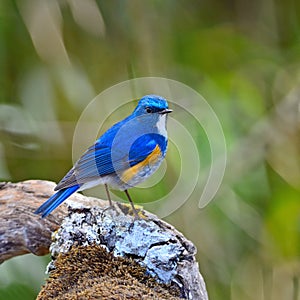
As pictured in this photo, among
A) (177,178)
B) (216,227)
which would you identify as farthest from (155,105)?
(216,227)

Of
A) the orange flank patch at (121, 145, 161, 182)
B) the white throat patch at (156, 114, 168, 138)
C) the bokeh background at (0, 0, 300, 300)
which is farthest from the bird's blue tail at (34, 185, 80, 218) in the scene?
the bokeh background at (0, 0, 300, 300)

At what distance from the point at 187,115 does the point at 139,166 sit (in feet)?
3.20

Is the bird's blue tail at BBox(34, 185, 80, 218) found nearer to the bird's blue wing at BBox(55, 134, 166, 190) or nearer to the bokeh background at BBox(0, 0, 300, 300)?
the bird's blue wing at BBox(55, 134, 166, 190)

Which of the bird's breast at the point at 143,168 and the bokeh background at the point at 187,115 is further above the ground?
the bird's breast at the point at 143,168

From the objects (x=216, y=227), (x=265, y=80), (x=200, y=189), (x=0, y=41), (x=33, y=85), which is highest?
(x=0, y=41)

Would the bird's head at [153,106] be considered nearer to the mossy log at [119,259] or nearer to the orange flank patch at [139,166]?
the orange flank patch at [139,166]

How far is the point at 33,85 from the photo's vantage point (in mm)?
2836

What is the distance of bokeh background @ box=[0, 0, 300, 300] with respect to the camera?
2742 mm

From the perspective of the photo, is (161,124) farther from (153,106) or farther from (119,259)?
(119,259)

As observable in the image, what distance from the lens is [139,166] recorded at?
1.75 metres

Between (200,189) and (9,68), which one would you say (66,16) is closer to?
(9,68)

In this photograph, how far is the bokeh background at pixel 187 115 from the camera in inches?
108

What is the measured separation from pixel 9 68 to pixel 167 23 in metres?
0.61

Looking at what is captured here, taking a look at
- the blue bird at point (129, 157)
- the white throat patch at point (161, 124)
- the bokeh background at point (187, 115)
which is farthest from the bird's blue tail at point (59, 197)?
the bokeh background at point (187, 115)
